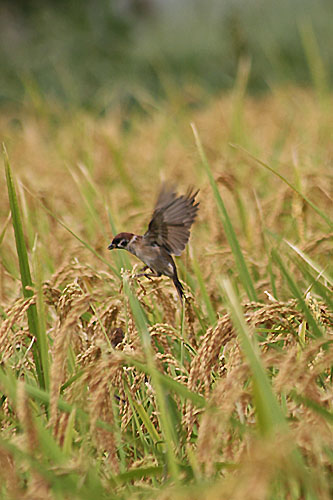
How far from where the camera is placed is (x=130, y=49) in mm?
9820

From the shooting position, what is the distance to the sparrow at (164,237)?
1603 millimetres

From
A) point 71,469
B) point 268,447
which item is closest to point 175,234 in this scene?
point 71,469

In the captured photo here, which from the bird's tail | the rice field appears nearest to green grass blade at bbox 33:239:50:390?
the rice field

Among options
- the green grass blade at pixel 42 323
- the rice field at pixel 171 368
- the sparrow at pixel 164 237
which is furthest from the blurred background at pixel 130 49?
the green grass blade at pixel 42 323

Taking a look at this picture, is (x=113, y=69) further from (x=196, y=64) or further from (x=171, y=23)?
(x=171, y=23)

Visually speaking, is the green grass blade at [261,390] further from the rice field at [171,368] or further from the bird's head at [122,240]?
the bird's head at [122,240]

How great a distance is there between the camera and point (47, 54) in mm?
9281

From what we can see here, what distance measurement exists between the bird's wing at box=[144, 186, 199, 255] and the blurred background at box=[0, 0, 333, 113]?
630 cm

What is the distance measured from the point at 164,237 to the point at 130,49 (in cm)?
874

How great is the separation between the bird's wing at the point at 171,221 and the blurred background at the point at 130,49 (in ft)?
20.7

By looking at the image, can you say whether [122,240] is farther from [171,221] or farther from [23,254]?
[23,254]

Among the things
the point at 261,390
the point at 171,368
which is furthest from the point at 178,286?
the point at 261,390

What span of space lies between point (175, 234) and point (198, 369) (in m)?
0.46

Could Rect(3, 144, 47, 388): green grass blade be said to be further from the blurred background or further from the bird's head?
the blurred background
